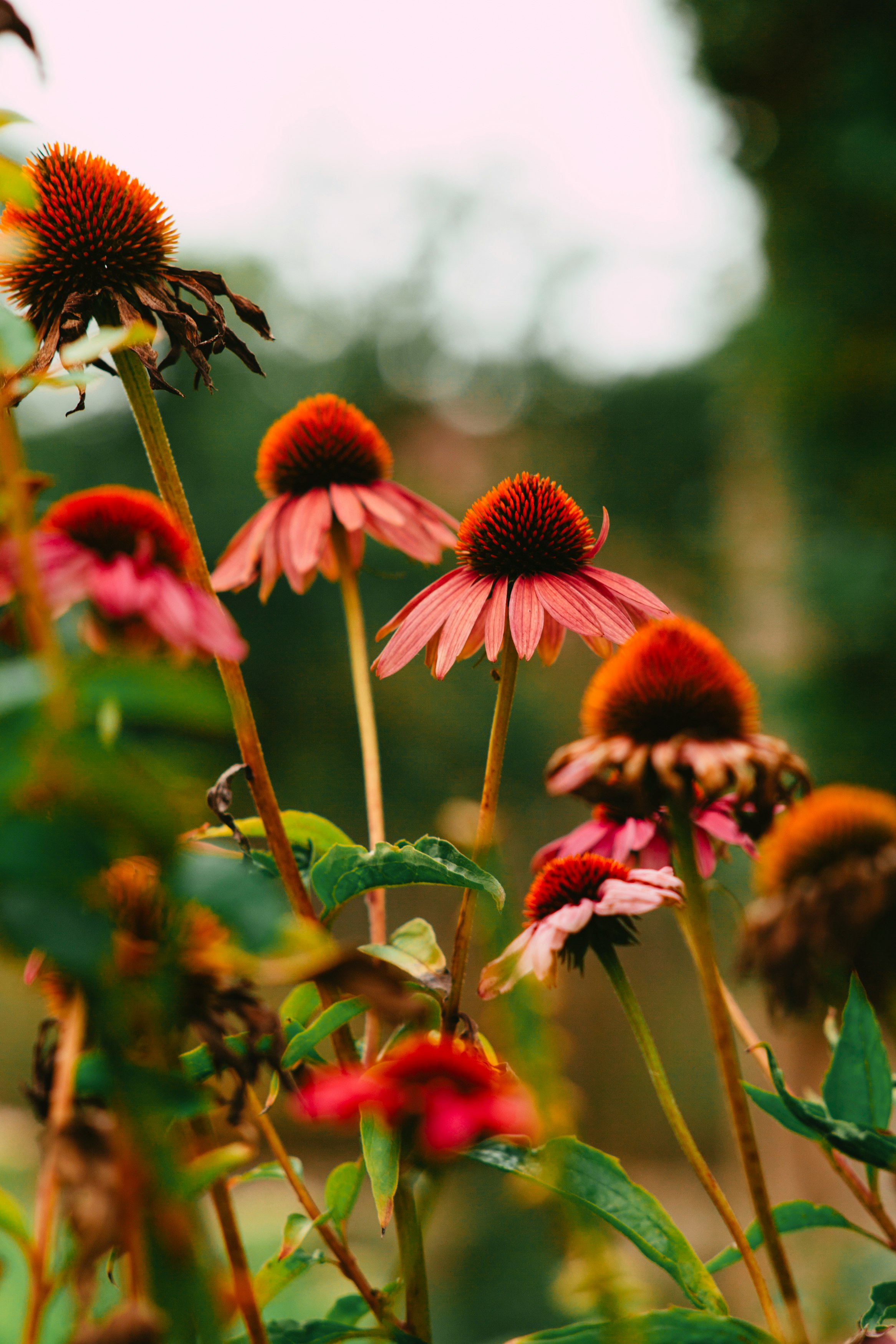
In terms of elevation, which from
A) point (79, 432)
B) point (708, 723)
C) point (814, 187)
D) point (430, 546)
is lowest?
point (708, 723)

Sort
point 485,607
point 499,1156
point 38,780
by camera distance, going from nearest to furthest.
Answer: point 38,780 < point 499,1156 < point 485,607

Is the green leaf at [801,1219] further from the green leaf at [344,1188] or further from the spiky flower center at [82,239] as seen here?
the spiky flower center at [82,239]

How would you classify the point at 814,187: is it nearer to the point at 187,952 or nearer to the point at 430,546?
the point at 430,546

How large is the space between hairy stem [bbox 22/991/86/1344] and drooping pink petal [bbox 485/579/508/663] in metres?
0.20

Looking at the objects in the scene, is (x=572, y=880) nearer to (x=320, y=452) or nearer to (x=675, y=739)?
(x=675, y=739)

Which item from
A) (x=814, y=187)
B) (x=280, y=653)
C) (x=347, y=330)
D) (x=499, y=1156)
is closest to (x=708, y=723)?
(x=499, y=1156)

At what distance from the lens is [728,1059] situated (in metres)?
0.26

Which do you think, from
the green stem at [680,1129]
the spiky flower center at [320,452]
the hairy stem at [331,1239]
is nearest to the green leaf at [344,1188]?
the hairy stem at [331,1239]

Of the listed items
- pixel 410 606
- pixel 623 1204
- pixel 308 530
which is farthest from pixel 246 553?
pixel 623 1204

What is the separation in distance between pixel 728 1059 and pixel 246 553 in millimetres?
357

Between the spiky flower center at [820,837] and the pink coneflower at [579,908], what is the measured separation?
6cm

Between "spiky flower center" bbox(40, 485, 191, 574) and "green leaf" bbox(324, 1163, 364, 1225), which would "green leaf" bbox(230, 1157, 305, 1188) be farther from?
"spiky flower center" bbox(40, 485, 191, 574)

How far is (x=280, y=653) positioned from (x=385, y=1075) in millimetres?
4705

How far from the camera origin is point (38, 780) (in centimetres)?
15
